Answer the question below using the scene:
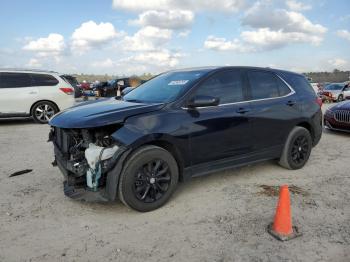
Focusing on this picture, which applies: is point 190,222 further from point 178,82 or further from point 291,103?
point 291,103

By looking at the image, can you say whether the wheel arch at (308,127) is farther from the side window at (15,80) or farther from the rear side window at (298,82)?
the side window at (15,80)

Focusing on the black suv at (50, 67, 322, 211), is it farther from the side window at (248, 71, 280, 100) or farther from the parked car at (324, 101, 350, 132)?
the parked car at (324, 101, 350, 132)

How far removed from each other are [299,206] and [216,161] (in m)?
1.17

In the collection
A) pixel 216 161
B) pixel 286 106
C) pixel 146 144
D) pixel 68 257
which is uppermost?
pixel 286 106

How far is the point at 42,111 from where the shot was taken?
1162cm

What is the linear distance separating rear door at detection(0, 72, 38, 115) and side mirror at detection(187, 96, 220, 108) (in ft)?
27.9

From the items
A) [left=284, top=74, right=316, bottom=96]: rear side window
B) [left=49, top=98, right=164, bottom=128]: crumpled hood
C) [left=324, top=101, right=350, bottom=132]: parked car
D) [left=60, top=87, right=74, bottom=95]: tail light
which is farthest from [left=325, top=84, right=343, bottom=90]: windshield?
[left=49, top=98, right=164, bottom=128]: crumpled hood

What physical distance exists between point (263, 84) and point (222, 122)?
1209 millimetres

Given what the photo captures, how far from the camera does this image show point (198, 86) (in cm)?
461

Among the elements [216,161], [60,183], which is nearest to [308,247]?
[216,161]

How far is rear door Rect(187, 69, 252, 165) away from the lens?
4.49 m

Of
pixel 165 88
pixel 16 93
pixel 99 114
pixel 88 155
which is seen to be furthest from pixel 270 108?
pixel 16 93

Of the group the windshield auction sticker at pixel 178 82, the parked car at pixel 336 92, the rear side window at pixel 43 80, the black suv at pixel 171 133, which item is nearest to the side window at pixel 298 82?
the black suv at pixel 171 133

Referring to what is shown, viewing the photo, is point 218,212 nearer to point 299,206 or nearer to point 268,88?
point 299,206
